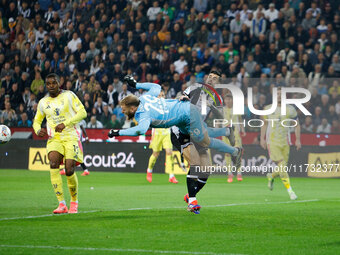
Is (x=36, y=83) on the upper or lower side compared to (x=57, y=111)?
upper

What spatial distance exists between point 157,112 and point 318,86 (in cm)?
1269

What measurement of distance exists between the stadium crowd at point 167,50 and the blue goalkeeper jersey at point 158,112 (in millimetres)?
10199

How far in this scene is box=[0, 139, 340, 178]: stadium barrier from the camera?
20.9m

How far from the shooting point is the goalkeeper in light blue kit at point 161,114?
9727 millimetres

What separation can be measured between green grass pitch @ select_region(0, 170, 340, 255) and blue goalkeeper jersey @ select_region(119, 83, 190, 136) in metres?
1.44

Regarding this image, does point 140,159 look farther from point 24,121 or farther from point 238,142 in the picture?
point 24,121

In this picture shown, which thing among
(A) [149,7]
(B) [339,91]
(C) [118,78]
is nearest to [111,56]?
(C) [118,78]

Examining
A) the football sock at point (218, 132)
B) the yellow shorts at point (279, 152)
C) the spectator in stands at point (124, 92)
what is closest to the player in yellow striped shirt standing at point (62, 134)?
the football sock at point (218, 132)

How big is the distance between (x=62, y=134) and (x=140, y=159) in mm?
11956

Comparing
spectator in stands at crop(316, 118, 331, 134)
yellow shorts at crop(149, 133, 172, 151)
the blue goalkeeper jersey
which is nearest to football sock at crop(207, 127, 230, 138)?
the blue goalkeeper jersey

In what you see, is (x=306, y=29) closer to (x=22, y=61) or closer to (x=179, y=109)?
(x=22, y=61)

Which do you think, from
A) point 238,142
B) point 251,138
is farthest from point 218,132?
point 251,138

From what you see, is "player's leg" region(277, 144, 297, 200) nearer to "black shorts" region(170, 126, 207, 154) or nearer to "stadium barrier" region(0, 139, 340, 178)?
"black shorts" region(170, 126, 207, 154)

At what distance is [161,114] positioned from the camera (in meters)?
10.1
